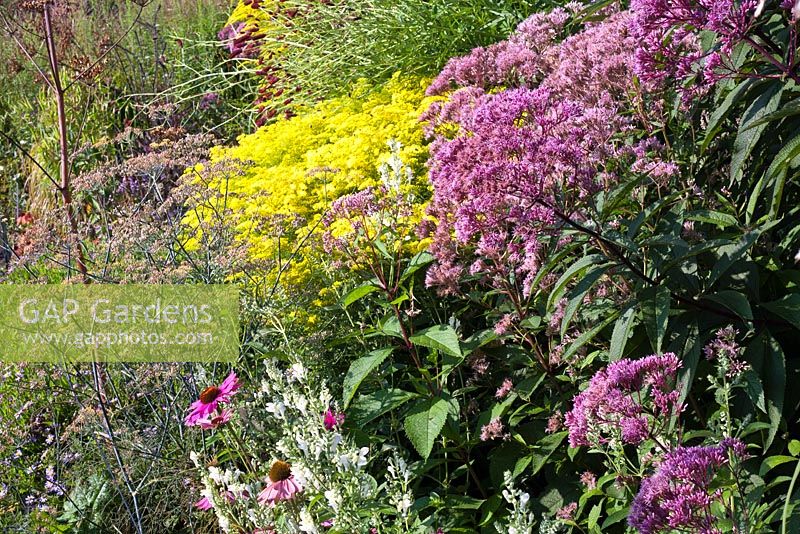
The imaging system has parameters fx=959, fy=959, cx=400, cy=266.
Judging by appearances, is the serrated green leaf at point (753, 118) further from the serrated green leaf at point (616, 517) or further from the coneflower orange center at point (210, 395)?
the coneflower orange center at point (210, 395)

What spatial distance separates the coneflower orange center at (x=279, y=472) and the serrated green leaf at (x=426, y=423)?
44 cm

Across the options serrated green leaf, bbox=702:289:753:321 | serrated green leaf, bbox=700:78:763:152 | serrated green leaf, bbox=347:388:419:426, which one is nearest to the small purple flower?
serrated green leaf, bbox=347:388:419:426

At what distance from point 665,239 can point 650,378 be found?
492 millimetres

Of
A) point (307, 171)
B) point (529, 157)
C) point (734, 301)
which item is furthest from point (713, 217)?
point (307, 171)

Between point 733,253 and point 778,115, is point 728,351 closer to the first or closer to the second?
point 733,253

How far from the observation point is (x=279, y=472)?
8.46ft

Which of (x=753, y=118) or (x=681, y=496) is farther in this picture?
(x=753, y=118)

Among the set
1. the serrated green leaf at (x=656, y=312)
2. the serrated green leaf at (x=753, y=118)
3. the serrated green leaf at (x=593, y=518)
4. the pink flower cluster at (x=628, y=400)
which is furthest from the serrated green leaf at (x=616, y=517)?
the serrated green leaf at (x=753, y=118)

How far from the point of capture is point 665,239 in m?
2.45

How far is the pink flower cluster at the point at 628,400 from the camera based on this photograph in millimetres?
2036

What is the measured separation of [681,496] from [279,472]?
121 centimetres

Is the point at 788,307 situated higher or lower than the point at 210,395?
higher

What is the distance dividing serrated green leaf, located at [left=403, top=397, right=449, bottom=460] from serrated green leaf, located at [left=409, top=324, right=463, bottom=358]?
17cm

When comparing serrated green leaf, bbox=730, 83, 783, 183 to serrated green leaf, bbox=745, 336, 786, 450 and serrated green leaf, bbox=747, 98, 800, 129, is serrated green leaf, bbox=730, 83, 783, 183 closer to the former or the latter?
serrated green leaf, bbox=747, 98, 800, 129
